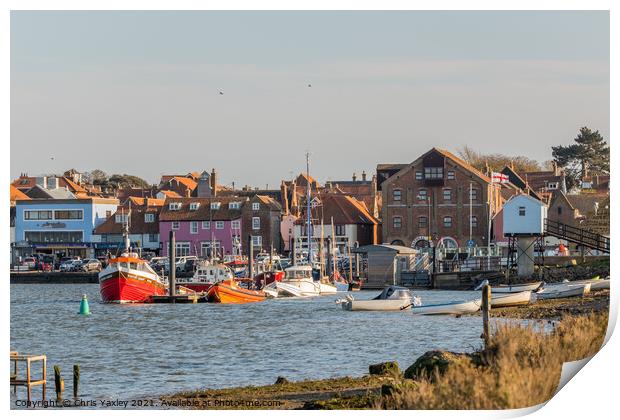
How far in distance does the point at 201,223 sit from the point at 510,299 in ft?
185

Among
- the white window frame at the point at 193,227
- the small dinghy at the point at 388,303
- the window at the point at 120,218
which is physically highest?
the window at the point at 120,218

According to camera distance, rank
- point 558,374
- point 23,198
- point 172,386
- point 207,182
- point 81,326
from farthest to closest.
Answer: point 207,182, point 23,198, point 81,326, point 172,386, point 558,374

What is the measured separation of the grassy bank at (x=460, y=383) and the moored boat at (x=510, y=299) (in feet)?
71.8

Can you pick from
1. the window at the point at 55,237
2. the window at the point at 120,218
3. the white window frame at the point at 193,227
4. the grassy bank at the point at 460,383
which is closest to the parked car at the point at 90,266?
the window at the point at 120,218

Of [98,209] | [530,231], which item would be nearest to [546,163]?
[98,209]

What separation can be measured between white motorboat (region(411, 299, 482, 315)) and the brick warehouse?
40.1m

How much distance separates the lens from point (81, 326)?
47.3 m

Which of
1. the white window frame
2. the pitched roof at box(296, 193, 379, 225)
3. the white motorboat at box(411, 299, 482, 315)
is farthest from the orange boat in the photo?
the white window frame

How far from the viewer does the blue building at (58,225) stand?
102 metres

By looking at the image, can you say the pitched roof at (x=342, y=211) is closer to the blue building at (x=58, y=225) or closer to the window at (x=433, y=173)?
the window at (x=433, y=173)

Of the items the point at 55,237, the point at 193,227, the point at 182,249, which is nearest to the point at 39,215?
the point at 55,237

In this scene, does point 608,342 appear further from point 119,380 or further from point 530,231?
point 530,231

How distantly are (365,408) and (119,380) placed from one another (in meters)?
9.41

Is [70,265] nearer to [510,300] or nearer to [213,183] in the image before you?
[213,183]
